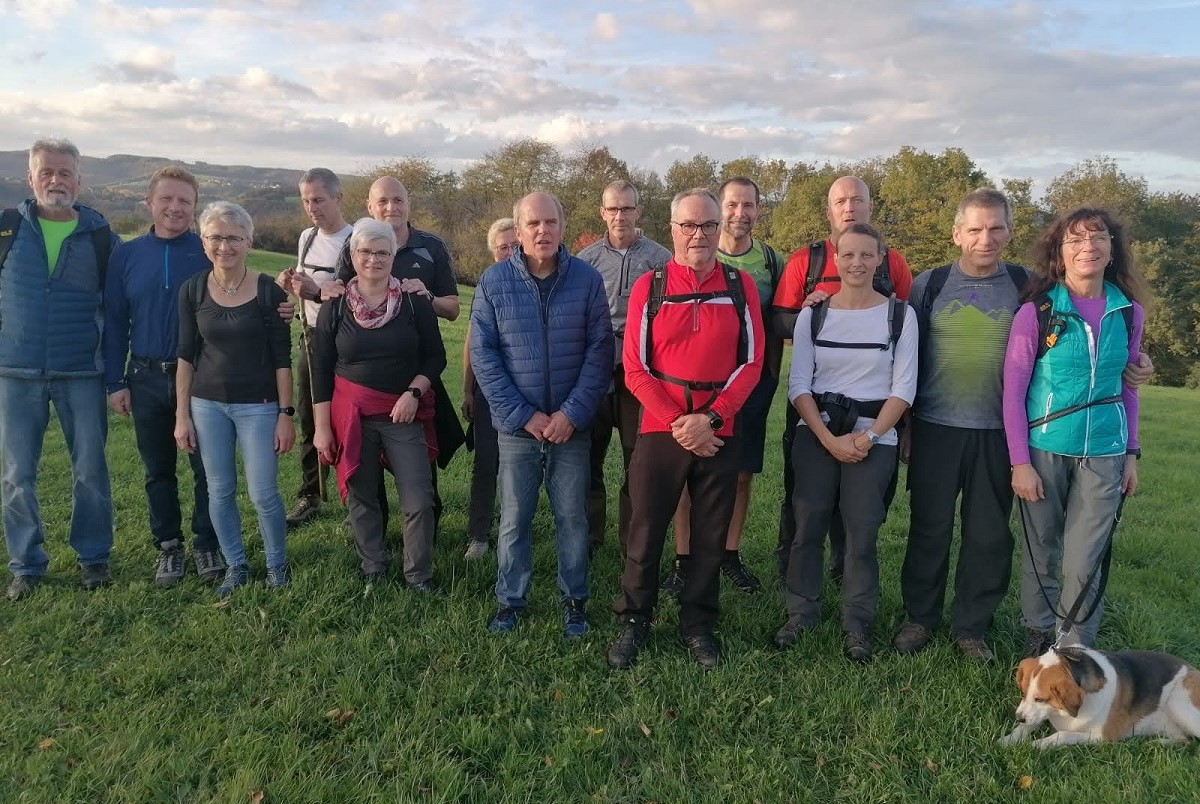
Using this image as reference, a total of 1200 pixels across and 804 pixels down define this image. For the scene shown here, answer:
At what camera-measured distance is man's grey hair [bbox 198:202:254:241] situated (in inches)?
193

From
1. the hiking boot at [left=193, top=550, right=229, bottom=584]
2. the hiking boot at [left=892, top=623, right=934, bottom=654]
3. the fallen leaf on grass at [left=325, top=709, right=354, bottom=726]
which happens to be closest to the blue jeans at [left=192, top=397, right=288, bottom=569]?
the hiking boot at [left=193, top=550, right=229, bottom=584]

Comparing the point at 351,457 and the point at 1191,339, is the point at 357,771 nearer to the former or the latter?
the point at 351,457

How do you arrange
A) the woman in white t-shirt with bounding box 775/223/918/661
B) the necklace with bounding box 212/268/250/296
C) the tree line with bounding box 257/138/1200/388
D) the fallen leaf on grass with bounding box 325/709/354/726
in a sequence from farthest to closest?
the tree line with bounding box 257/138/1200/388
the necklace with bounding box 212/268/250/296
the woman in white t-shirt with bounding box 775/223/918/661
the fallen leaf on grass with bounding box 325/709/354/726

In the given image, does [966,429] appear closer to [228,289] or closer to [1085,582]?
[1085,582]

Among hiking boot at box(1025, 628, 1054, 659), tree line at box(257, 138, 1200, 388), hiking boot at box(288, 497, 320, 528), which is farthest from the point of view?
tree line at box(257, 138, 1200, 388)

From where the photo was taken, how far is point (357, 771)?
3.49 m

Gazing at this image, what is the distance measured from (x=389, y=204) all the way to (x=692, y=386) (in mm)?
3109

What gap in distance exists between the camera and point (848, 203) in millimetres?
5070

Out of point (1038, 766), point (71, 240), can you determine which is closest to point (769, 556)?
point (1038, 766)

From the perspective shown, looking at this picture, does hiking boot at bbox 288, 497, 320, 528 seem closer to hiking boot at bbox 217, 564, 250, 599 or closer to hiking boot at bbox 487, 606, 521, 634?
hiking boot at bbox 217, 564, 250, 599

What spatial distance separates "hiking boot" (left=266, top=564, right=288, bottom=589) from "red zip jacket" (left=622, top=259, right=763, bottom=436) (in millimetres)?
2829

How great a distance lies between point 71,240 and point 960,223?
5.79m

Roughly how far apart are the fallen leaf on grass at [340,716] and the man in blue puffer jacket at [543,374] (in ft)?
3.59

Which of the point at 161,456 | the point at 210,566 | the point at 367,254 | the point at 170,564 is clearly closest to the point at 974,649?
the point at 367,254
